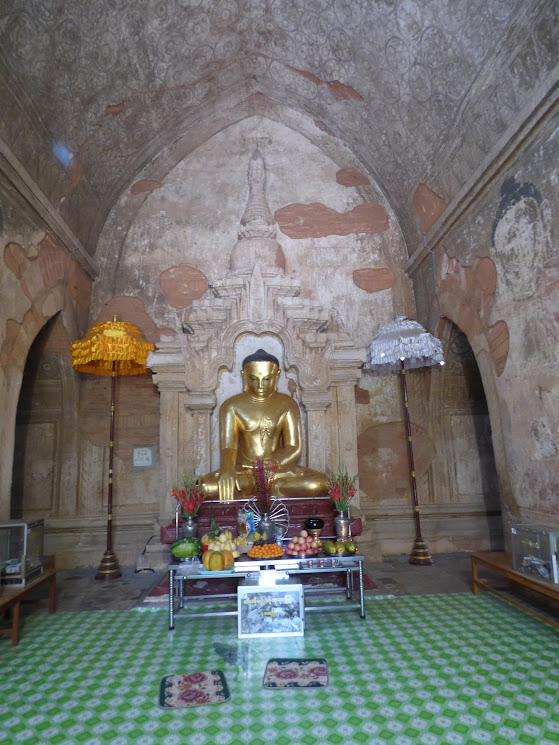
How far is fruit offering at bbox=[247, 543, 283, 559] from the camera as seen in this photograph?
15.2 ft

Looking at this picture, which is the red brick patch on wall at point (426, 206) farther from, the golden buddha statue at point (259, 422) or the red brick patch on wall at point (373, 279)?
the golden buddha statue at point (259, 422)

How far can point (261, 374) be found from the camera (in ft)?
22.9

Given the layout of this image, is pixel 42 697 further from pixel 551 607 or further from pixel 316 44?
pixel 316 44

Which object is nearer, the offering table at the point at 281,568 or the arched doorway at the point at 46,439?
the offering table at the point at 281,568

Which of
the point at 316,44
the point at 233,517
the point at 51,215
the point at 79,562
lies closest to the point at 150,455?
the point at 79,562

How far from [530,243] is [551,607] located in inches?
147

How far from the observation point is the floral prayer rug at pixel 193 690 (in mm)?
3137

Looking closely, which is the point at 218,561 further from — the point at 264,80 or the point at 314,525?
the point at 264,80

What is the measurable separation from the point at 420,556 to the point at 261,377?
3449mm

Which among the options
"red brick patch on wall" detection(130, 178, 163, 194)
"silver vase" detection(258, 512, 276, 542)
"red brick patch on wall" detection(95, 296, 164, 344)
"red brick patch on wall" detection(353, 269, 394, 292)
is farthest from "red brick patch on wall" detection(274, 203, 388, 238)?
"silver vase" detection(258, 512, 276, 542)

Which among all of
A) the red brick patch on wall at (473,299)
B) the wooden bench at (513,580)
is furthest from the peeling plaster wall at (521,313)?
the wooden bench at (513,580)

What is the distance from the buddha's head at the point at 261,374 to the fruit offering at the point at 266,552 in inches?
106

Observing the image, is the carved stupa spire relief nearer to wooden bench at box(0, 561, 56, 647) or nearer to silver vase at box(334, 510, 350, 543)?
silver vase at box(334, 510, 350, 543)

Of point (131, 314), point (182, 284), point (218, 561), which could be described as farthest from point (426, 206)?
point (218, 561)
